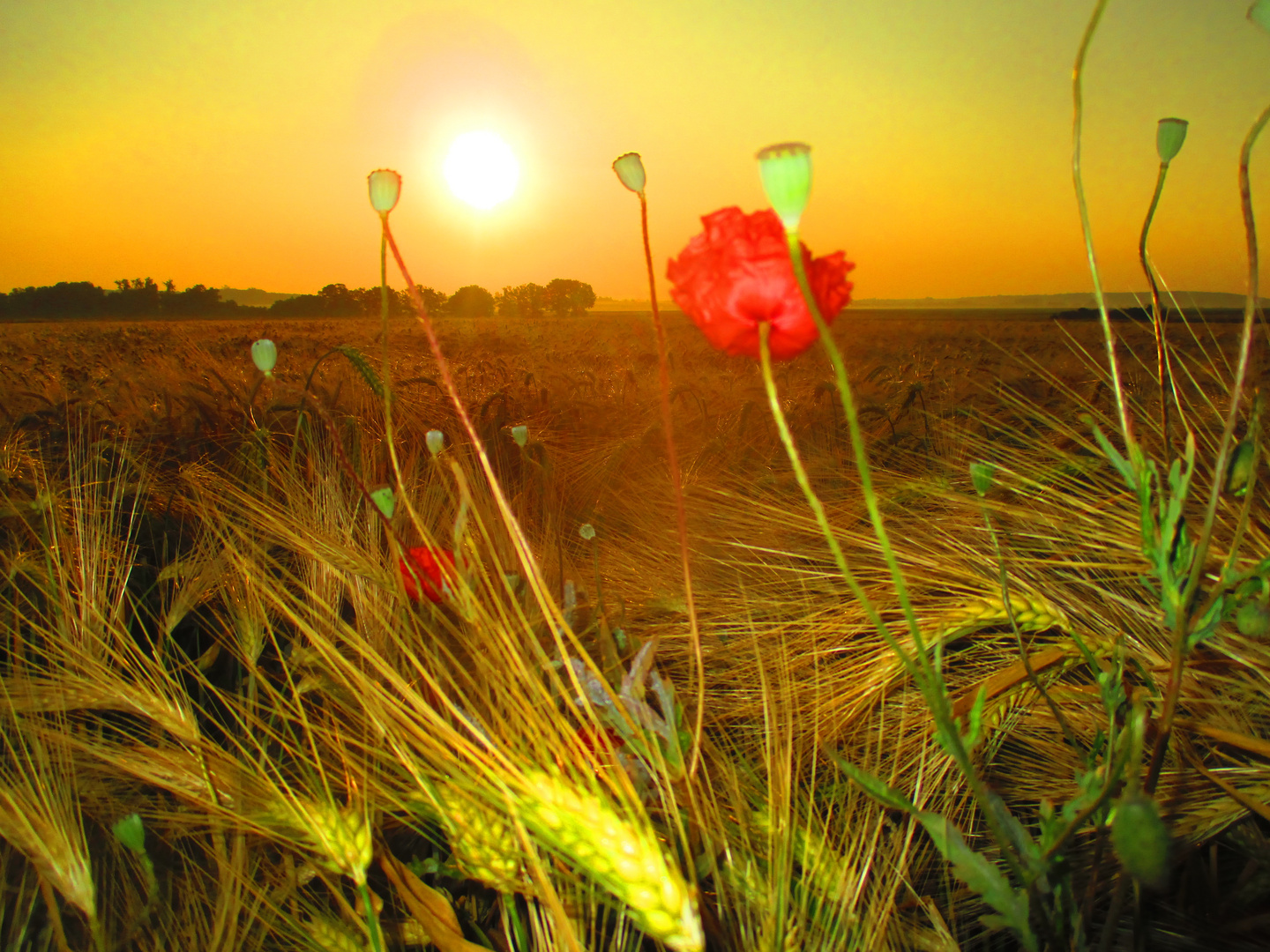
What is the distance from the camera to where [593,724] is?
522 millimetres

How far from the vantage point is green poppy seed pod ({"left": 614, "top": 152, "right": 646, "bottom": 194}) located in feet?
1.43

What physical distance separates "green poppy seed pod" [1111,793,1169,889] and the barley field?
29mm

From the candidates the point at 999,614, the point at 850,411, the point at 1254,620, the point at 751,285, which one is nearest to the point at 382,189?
the point at 751,285

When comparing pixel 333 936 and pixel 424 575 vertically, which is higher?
pixel 424 575

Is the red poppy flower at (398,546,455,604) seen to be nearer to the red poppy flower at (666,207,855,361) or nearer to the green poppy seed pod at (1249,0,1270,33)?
the red poppy flower at (666,207,855,361)

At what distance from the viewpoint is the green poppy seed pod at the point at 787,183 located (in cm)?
26

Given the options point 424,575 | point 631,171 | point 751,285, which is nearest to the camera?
point 751,285

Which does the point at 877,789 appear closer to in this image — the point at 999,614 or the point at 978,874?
the point at 978,874

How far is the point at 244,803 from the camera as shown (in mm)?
582

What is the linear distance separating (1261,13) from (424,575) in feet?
2.52

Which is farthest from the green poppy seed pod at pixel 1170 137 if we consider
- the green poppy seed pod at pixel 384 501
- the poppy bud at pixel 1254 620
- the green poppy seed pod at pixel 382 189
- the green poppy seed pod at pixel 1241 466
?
the green poppy seed pod at pixel 384 501

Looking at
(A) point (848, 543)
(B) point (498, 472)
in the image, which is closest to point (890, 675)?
(A) point (848, 543)

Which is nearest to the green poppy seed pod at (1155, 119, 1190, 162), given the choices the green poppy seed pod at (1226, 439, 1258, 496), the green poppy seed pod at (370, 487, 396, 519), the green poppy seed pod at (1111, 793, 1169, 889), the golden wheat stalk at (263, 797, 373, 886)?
the green poppy seed pod at (1226, 439, 1258, 496)

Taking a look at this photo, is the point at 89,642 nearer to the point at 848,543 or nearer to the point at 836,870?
the point at 836,870
